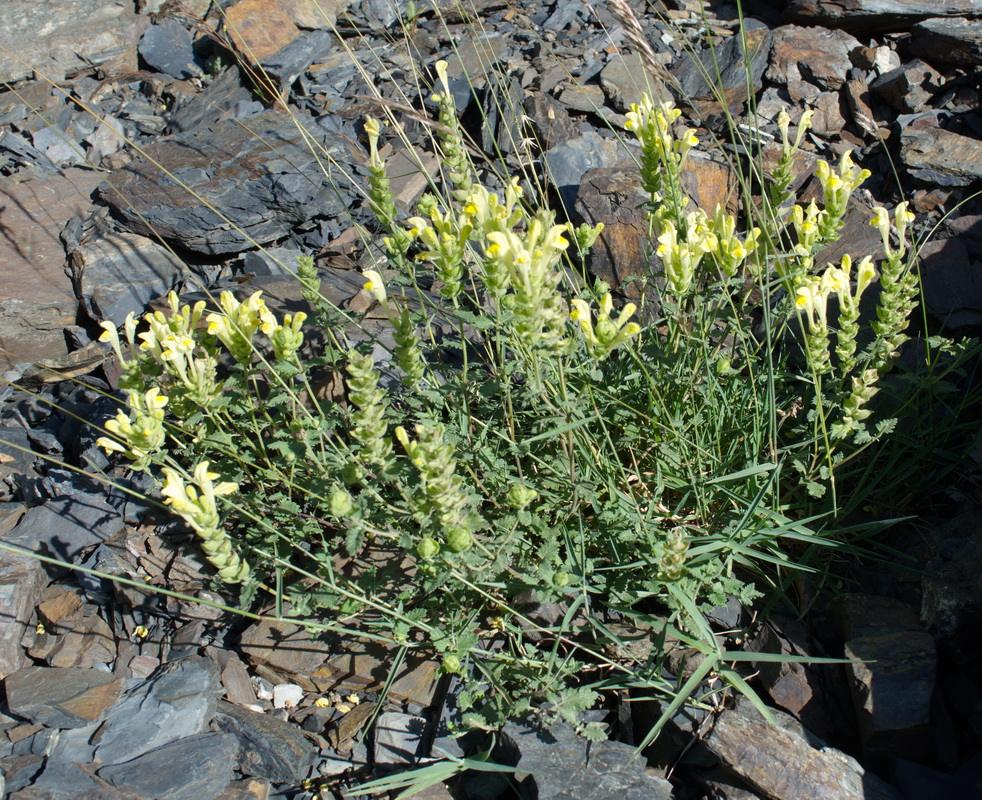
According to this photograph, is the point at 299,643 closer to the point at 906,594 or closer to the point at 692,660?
the point at 692,660

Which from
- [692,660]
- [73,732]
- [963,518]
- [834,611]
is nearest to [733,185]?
[963,518]

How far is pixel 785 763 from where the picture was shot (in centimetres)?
238

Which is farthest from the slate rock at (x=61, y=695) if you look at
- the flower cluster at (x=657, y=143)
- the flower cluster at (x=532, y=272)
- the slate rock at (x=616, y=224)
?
the slate rock at (x=616, y=224)

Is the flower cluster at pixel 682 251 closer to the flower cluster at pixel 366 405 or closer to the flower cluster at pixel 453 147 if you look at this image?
the flower cluster at pixel 453 147

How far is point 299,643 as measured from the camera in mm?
3064

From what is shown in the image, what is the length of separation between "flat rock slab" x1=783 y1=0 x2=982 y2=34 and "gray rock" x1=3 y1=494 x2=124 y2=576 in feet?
21.2

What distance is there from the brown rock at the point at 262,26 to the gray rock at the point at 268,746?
6257 millimetres

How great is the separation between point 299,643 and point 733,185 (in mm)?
3734

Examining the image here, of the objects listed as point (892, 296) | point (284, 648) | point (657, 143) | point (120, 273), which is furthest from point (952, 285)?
point (120, 273)

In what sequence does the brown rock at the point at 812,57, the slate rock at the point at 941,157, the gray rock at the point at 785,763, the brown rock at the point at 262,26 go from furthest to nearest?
1. the brown rock at the point at 262,26
2. the brown rock at the point at 812,57
3. the slate rock at the point at 941,157
4. the gray rock at the point at 785,763

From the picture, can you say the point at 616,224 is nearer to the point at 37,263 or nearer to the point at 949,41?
the point at 949,41

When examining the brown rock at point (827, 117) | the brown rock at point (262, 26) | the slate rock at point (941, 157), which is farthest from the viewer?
the brown rock at point (262, 26)

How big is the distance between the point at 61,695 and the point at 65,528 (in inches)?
33.7

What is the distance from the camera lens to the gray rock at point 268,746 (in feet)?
8.92
